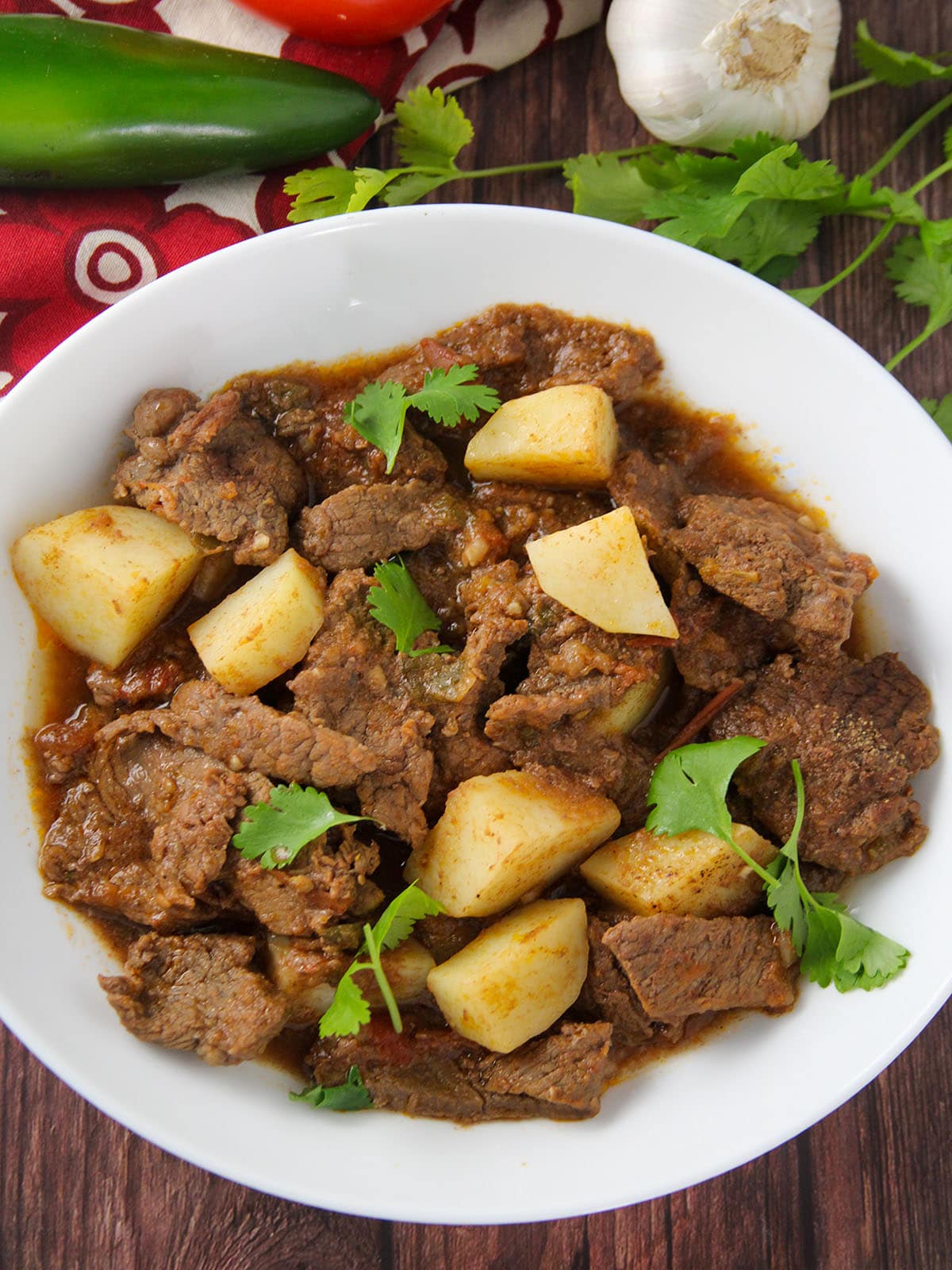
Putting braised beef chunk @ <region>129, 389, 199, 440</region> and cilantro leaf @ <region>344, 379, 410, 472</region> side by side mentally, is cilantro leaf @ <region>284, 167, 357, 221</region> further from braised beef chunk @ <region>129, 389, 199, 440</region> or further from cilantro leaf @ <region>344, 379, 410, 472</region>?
braised beef chunk @ <region>129, 389, 199, 440</region>

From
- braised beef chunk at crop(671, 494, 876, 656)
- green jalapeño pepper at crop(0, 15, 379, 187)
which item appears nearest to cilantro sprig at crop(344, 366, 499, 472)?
braised beef chunk at crop(671, 494, 876, 656)

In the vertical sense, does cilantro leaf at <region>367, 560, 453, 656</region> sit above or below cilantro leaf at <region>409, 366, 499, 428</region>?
below

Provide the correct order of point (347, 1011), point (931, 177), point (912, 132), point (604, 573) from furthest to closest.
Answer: point (912, 132) → point (931, 177) → point (604, 573) → point (347, 1011)

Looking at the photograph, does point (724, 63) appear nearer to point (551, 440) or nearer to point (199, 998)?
point (551, 440)

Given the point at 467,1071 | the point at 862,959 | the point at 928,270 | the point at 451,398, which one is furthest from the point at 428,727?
the point at 928,270

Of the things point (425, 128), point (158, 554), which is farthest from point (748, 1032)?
point (425, 128)

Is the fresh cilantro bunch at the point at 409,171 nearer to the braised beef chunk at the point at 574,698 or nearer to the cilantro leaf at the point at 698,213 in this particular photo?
the cilantro leaf at the point at 698,213
